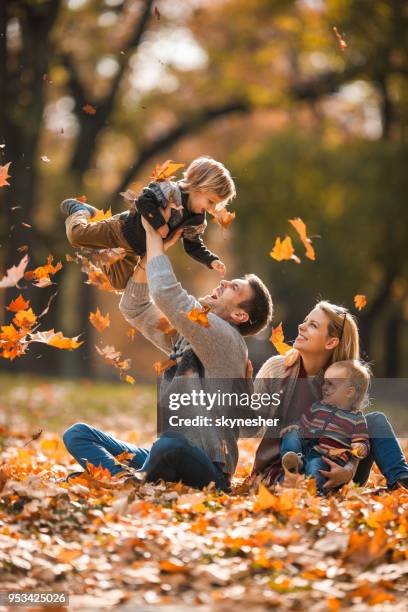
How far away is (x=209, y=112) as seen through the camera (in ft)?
78.5

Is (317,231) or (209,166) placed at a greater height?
(209,166)

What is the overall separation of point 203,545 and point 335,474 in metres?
1.12

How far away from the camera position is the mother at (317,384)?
5320 mm

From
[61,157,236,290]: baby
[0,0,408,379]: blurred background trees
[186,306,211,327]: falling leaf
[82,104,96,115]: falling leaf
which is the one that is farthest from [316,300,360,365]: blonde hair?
[0,0,408,379]: blurred background trees

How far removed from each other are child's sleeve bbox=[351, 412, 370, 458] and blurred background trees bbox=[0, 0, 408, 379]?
46.4ft

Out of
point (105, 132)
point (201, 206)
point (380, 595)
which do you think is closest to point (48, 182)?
point (105, 132)

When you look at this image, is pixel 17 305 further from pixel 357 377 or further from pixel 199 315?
pixel 357 377

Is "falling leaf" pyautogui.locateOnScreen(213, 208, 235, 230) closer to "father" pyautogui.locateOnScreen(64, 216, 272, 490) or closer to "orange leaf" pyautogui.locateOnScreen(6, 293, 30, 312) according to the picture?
"father" pyautogui.locateOnScreen(64, 216, 272, 490)

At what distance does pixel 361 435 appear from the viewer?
5.24 m

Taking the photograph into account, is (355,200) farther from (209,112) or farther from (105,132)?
(105,132)

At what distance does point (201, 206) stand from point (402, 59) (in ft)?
54.7

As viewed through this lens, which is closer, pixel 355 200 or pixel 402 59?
pixel 402 59

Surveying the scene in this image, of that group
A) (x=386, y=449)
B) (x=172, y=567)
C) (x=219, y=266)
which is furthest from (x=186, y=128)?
(x=172, y=567)

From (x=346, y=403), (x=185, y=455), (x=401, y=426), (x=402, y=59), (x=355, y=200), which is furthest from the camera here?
(x=355, y=200)
